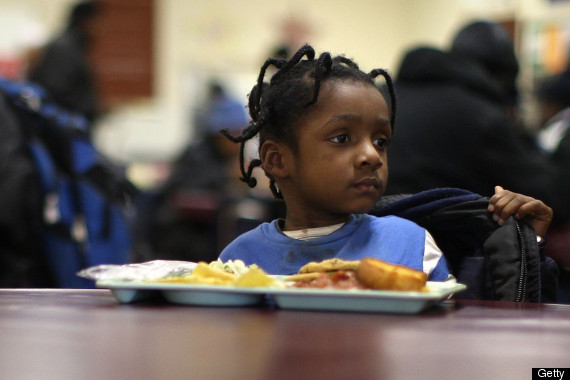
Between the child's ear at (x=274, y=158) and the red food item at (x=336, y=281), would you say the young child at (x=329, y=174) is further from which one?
the red food item at (x=336, y=281)

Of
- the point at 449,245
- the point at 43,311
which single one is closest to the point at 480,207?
the point at 449,245

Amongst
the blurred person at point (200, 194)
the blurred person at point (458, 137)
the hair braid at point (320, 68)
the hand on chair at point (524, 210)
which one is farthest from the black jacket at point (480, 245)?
the blurred person at point (200, 194)

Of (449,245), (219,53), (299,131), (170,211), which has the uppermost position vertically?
(219,53)

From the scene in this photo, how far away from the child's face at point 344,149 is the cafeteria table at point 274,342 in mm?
351

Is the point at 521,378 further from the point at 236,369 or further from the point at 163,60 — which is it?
the point at 163,60

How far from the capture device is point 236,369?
0.62 meters

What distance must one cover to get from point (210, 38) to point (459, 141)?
5281 millimetres

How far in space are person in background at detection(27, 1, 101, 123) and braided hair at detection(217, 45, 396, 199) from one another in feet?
10.5

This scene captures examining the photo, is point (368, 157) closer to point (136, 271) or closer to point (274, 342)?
point (136, 271)

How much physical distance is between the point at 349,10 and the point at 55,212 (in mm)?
5319

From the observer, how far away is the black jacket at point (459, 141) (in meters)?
2.42

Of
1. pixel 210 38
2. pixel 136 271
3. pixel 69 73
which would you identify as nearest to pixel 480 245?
pixel 136 271

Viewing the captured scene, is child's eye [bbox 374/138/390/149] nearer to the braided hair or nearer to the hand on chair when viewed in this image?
the braided hair

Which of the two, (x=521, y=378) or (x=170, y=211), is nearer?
(x=521, y=378)
